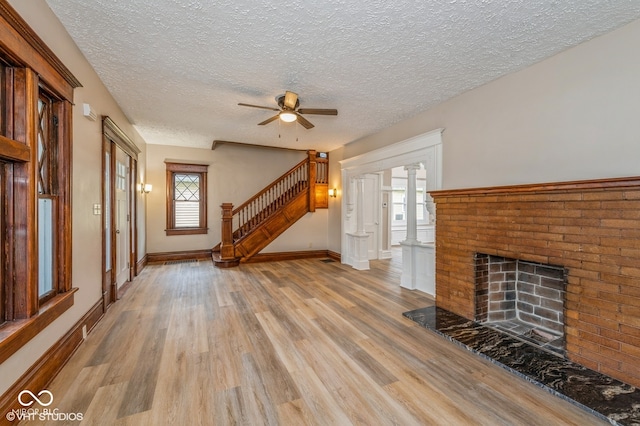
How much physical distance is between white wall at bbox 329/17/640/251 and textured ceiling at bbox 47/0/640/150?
0.16 m

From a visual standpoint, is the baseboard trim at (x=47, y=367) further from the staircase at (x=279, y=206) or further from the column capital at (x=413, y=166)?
the column capital at (x=413, y=166)

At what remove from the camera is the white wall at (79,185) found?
1.87 m

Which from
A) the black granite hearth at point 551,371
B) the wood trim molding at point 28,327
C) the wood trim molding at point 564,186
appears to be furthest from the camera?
the wood trim molding at point 564,186

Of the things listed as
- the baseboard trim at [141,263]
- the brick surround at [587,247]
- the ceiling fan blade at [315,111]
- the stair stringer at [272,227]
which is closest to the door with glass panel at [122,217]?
the baseboard trim at [141,263]

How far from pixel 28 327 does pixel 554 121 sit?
15.4 ft

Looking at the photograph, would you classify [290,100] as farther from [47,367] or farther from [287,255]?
[287,255]

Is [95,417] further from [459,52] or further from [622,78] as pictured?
[622,78]

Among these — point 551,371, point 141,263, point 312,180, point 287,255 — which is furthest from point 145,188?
point 551,371

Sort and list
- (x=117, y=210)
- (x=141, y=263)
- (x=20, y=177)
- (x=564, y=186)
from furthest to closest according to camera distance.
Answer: (x=141, y=263), (x=117, y=210), (x=564, y=186), (x=20, y=177)

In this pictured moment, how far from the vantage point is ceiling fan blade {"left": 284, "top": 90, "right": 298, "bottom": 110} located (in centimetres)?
325

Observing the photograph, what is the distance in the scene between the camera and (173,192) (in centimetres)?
687

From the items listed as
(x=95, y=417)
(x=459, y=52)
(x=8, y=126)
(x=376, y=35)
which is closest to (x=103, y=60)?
(x=8, y=126)

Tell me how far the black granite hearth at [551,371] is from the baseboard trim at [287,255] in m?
4.32

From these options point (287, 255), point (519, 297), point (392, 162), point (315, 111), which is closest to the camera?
point (519, 297)
